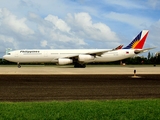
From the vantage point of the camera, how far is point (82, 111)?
6.98m

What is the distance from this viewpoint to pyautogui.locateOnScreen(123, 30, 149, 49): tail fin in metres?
48.4

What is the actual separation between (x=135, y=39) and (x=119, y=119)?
43517mm

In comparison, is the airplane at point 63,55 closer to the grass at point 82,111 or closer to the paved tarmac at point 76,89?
the paved tarmac at point 76,89

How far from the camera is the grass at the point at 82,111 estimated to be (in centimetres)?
636

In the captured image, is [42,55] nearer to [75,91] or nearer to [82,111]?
[75,91]

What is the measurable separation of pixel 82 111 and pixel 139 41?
43000mm

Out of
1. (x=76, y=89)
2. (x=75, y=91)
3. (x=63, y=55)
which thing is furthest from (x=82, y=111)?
(x=63, y=55)

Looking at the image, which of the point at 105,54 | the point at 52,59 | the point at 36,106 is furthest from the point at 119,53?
the point at 36,106

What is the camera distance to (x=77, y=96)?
1049cm

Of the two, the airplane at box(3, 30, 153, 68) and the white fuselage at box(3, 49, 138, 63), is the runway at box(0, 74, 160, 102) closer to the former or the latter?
the airplane at box(3, 30, 153, 68)

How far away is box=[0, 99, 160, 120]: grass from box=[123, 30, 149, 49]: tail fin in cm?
4123

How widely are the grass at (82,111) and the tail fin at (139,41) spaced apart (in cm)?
4123

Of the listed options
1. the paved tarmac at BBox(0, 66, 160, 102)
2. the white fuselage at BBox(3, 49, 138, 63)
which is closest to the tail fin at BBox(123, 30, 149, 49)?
the white fuselage at BBox(3, 49, 138, 63)

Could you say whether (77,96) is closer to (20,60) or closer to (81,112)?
(81,112)
